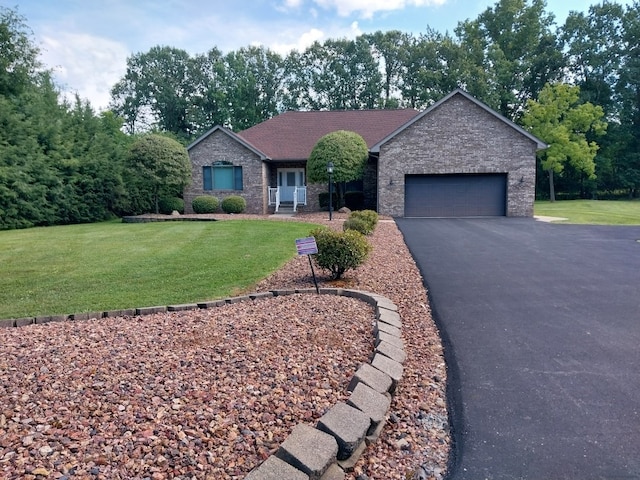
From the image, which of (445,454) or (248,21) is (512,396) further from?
(248,21)

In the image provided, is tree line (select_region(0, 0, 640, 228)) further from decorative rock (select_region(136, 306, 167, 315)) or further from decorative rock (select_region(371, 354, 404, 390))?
decorative rock (select_region(371, 354, 404, 390))

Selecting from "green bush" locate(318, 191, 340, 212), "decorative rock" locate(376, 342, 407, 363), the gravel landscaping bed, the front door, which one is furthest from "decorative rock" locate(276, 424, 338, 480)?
the front door

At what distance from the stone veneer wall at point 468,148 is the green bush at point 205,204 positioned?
8.59 m

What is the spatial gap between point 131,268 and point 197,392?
219 inches

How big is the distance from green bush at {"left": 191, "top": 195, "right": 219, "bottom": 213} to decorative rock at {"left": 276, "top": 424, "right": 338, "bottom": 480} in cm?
1878

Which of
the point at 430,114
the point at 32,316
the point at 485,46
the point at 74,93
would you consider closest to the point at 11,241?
the point at 32,316

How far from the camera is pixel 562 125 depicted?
2964 centimetres

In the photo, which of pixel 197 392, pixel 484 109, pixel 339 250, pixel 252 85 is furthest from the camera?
pixel 252 85

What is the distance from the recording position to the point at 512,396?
3156mm

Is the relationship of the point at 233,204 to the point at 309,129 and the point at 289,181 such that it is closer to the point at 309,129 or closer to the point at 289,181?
the point at 289,181

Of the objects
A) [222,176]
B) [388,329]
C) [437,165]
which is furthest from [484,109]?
[388,329]

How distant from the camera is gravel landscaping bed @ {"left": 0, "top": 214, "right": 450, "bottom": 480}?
2303 mm

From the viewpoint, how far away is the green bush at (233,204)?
796 inches

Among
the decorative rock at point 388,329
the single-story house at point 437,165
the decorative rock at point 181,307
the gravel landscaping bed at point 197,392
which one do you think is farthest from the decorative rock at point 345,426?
the single-story house at point 437,165
